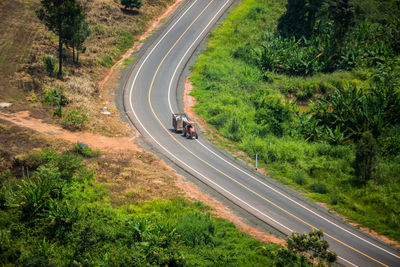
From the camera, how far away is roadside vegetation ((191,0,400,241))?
30484 millimetres

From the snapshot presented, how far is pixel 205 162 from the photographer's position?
34.0 meters

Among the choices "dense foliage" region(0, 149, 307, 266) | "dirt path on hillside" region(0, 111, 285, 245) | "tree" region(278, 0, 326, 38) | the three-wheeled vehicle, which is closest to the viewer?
"dense foliage" region(0, 149, 307, 266)

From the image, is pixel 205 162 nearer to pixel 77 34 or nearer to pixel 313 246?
pixel 313 246

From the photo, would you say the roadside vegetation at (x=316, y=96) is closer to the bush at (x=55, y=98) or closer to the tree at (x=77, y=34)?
the bush at (x=55, y=98)

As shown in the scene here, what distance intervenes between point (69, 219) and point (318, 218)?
696 inches

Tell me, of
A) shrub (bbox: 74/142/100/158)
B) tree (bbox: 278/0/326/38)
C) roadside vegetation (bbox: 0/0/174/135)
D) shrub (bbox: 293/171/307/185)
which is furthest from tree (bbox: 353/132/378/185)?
tree (bbox: 278/0/326/38)

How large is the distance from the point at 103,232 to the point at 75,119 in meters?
17.8

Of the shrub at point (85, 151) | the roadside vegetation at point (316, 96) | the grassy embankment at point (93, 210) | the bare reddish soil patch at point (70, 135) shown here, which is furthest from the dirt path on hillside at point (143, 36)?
the shrub at point (85, 151)

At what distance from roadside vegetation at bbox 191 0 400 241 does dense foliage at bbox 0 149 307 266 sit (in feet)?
34.1

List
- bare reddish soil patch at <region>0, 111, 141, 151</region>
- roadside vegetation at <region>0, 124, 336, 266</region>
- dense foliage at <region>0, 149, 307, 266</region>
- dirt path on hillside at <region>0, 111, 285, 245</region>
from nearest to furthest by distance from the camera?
roadside vegetation at <region>0, 124, 336, 266</region> < dense foliage at <region>0, 149, 307, 266</region> < dirt path on hillside at <region>0, 111, 285, 245</region> < bare reddish soil patch at <region>0, 111, 141, 151</region>

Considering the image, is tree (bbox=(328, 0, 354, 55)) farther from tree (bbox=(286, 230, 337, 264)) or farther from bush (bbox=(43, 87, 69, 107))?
tree (bbox=(286, 230, 337, 264))

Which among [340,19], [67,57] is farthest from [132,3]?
[340,19]

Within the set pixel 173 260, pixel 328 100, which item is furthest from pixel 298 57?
pixel 173 260

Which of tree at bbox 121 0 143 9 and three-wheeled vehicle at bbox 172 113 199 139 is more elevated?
tree at bbox 121 0 143 9
